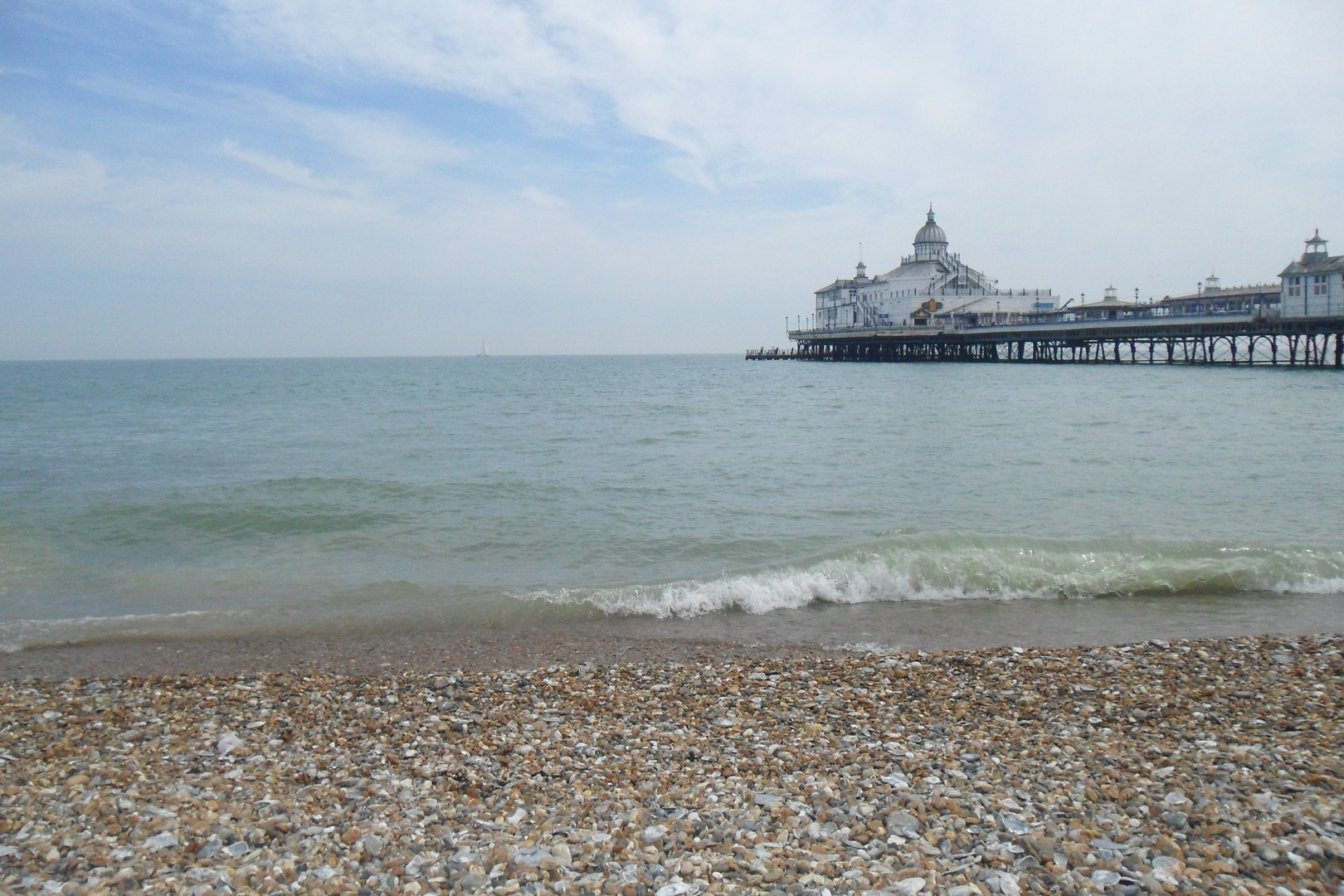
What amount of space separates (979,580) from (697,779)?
6.74 meters

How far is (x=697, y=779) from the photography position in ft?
16.6

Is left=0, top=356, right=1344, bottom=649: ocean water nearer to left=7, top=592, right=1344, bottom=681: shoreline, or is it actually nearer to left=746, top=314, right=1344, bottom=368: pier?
left=7, top=592, right=1344, bottom=681: shoreline

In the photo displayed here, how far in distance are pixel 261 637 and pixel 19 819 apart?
434 cm

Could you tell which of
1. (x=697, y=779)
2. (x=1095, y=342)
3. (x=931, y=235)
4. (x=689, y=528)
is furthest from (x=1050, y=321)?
(x=697, y=779)

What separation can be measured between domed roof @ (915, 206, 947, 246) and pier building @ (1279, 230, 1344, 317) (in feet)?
156

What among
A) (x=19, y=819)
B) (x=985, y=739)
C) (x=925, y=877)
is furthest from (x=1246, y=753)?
(x=19, y=819)

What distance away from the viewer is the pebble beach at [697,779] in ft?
13.4

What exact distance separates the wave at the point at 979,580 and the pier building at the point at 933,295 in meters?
85.7

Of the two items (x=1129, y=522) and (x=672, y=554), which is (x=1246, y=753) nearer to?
(x=672, y=554)

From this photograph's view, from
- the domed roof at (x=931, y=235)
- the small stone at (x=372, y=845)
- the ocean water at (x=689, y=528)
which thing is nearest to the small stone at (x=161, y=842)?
the small stone at (x=372, y=845)

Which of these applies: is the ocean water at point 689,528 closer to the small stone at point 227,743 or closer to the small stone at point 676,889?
the small stone at point 227,743

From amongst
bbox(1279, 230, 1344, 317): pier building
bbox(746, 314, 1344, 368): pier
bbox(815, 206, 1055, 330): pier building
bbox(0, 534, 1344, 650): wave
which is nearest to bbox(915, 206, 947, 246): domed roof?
bbox(815, 206, 1055, 330): pier building

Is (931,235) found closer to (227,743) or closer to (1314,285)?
(1314,285)

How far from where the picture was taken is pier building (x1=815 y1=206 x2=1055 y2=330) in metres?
96.1
